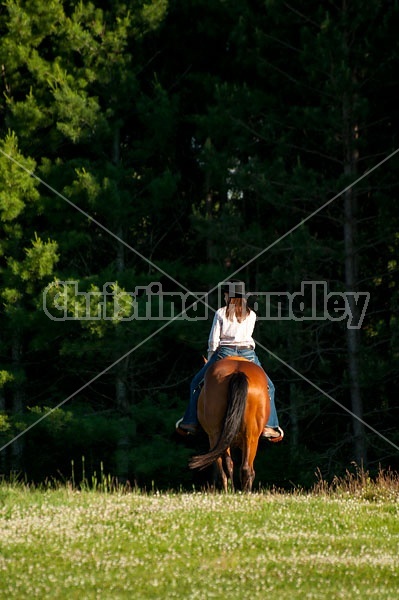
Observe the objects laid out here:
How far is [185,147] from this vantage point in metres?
23.8

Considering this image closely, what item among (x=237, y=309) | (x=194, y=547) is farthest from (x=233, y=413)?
(x=194, y=547)

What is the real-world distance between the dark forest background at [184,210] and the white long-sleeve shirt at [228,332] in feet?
24.0

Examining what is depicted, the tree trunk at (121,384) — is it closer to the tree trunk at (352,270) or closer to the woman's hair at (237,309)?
the tree trunk at (352,270)

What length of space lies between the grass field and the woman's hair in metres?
2.76

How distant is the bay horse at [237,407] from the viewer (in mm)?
10667

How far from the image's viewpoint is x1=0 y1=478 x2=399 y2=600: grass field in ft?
19.0

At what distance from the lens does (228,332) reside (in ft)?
37.8

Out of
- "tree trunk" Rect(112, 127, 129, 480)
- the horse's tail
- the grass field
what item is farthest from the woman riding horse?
"tree trunk" Rect(112, 127, 129, 480)

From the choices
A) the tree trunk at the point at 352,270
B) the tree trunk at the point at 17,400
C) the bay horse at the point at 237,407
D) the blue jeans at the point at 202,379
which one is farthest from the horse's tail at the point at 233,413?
the tree trunk at the point at 17,400

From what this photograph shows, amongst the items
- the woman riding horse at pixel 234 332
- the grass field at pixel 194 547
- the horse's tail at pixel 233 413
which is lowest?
the grass field at pixel 194 547

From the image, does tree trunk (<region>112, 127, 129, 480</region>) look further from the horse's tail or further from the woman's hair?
the horse's tail

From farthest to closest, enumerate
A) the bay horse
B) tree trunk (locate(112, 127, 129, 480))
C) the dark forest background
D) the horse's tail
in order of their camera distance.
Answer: tree trunk (locate(112, 127, 129, 480)) < the dark forest background < the bay horse < the horse's tail

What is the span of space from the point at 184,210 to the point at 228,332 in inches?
494

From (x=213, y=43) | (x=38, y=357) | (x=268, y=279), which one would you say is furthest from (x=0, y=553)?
(x=213, y=43)
